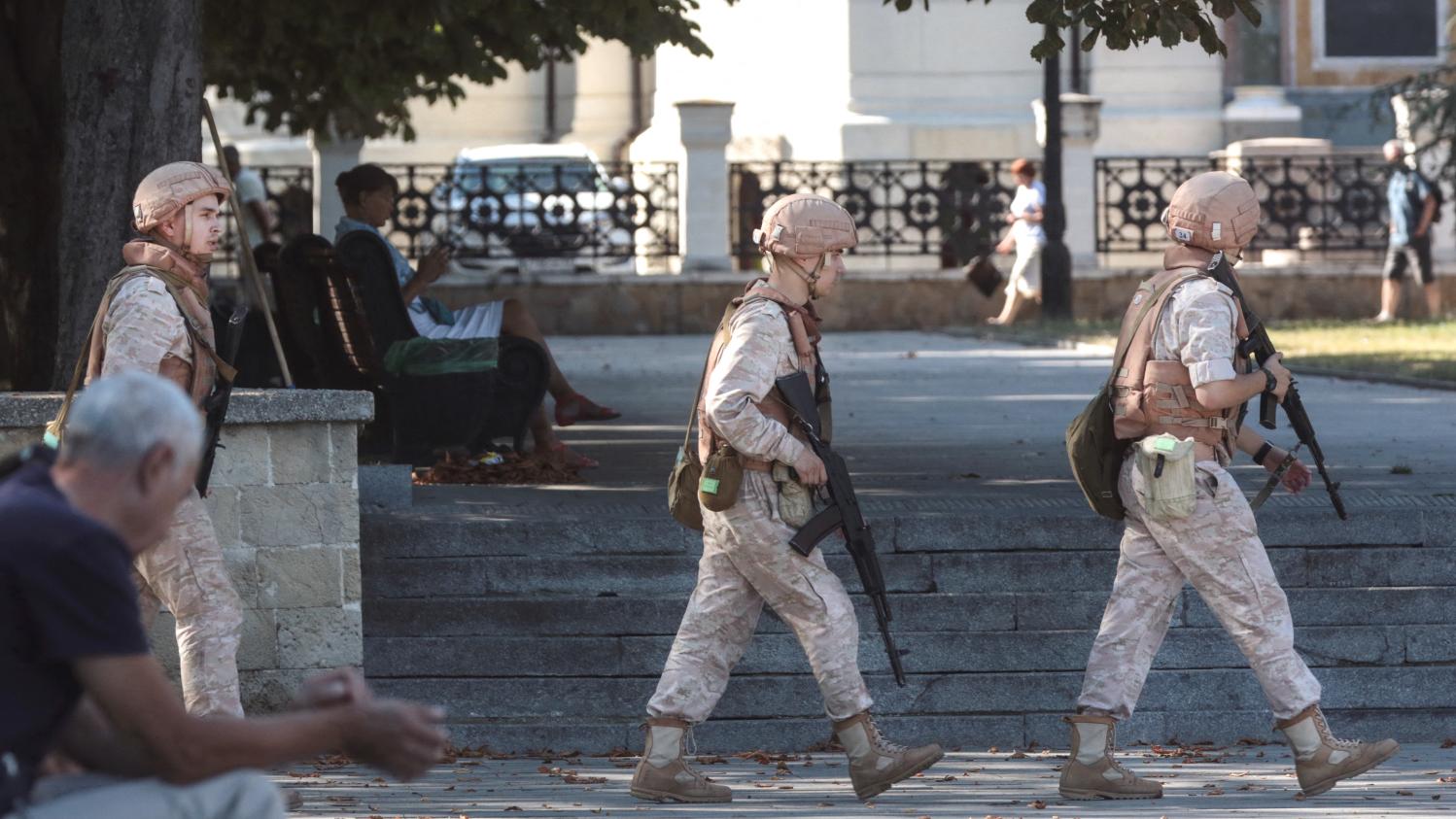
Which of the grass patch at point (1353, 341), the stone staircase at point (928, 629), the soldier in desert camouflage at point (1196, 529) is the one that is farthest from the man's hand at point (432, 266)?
the grass patch at point (1353, 341)

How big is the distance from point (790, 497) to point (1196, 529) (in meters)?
1.04

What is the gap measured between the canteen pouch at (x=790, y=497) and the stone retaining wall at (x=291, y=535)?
1.76 meters

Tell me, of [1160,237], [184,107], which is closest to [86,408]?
[184,107]

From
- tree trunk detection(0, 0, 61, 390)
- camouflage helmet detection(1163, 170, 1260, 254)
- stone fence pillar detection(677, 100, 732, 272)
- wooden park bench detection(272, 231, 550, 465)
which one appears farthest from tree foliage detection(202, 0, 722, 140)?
stone fence pillar detection(677, 100, 732, 272)

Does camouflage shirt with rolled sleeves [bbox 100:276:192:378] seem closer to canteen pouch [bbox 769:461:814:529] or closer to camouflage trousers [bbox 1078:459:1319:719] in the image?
canteen pouch [bbox 769:461:814:529]

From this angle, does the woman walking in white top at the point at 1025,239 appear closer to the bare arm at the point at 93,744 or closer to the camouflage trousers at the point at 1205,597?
the camouflage trousers at the point at 1205,597

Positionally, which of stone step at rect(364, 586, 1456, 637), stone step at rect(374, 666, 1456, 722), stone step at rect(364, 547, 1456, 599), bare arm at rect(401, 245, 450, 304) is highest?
bare arm at rect(401, 245, 450, 304)

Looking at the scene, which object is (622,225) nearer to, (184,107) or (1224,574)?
(184,107)

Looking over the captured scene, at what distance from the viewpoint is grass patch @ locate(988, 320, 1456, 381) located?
56.9 feet

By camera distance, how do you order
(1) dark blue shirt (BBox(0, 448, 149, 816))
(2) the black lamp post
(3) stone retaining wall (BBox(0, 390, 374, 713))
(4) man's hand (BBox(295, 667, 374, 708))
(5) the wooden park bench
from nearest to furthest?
(1) dark blue shirt (BBox(0, 448, 149, 816)) < (4) man's hand (BBox(295, 667, 374, 708)) < (3) stone retaining wall (BBox(0, 390, 374, 713)) < (5) the wooden park bench < (2) the black lamp post

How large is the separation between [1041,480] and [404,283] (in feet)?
9.68

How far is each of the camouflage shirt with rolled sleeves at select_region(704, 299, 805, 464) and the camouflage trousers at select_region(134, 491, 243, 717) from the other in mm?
1314

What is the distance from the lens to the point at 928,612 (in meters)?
8.10

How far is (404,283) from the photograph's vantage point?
36.2 ft
